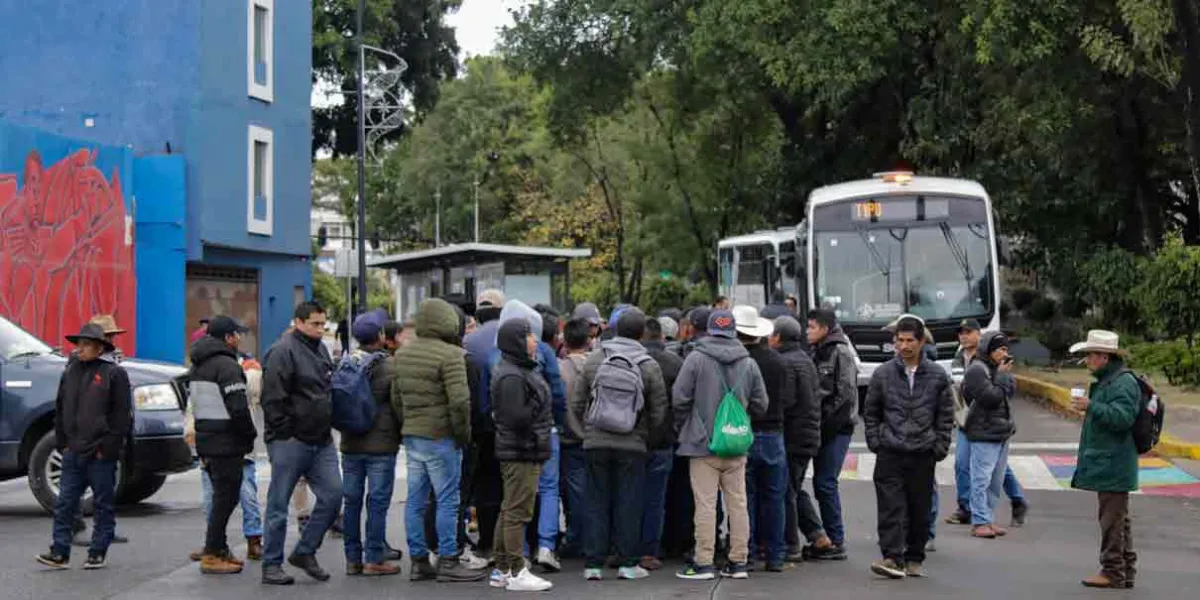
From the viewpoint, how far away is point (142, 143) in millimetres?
31922

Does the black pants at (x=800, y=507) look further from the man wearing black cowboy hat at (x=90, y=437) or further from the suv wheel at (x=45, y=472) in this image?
the suv wheel at (x=45, y=472)

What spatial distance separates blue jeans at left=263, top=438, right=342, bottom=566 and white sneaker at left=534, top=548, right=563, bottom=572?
1.40m

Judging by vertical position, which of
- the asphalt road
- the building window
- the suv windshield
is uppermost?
the building window

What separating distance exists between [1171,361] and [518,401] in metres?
18.9

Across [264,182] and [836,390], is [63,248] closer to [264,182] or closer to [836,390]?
[264,182]

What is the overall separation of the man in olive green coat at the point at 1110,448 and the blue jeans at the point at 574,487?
10.7 ft

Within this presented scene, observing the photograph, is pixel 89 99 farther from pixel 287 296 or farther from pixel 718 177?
pixel 718 177

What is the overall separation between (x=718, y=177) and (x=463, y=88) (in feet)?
84.3

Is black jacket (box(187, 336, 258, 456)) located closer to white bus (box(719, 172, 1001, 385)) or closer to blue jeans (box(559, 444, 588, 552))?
blue jeans (box(559, 444, 588, 552))

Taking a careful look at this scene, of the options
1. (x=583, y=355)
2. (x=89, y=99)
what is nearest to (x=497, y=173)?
(x=89, y=99)

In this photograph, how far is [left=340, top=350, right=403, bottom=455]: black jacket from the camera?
35.8 ft

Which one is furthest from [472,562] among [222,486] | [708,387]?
[708,387]

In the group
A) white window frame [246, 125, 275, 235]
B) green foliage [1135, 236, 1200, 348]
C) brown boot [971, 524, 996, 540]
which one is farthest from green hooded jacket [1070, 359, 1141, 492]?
white window frame [246, 125, 275, 235]

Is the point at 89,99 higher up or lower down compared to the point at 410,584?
higher up
